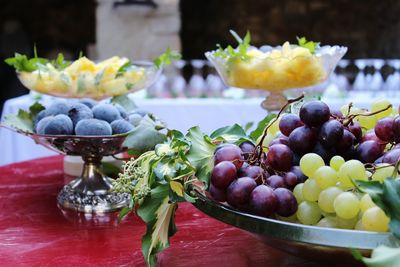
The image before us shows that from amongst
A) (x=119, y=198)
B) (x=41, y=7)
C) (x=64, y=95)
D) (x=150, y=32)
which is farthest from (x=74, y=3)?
(x=119, y=198)

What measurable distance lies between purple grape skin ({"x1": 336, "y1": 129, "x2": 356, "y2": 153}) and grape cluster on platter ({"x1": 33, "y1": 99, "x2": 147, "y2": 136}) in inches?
15.8

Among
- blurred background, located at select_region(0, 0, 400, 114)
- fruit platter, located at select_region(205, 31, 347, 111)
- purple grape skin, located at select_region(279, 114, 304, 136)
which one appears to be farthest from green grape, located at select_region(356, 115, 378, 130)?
blurred background, located at select_region(0, 0, 400, 114)

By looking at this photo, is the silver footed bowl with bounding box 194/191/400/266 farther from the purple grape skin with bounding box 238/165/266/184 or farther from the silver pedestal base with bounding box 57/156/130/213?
the silver pedestal base with bounding box 57/156/130/213

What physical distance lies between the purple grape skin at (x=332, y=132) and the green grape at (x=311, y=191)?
6 cm

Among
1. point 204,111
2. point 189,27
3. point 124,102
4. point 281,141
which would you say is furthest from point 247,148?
point 189,27

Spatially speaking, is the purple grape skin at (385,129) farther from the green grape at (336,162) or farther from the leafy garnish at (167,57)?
the leafy garnish at (167,57)

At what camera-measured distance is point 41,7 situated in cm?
636

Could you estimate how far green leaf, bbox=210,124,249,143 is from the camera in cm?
76

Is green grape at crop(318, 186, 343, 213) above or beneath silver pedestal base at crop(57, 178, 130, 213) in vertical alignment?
above

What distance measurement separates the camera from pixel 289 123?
70cm

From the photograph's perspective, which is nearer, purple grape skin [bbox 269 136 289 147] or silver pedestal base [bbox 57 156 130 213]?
purple grape skin [bbox 269 136 289 147]

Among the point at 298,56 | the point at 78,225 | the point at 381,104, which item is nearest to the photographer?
the point at 381,104

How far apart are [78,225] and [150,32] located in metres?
3.11

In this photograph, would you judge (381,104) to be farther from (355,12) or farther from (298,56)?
(355,12)
